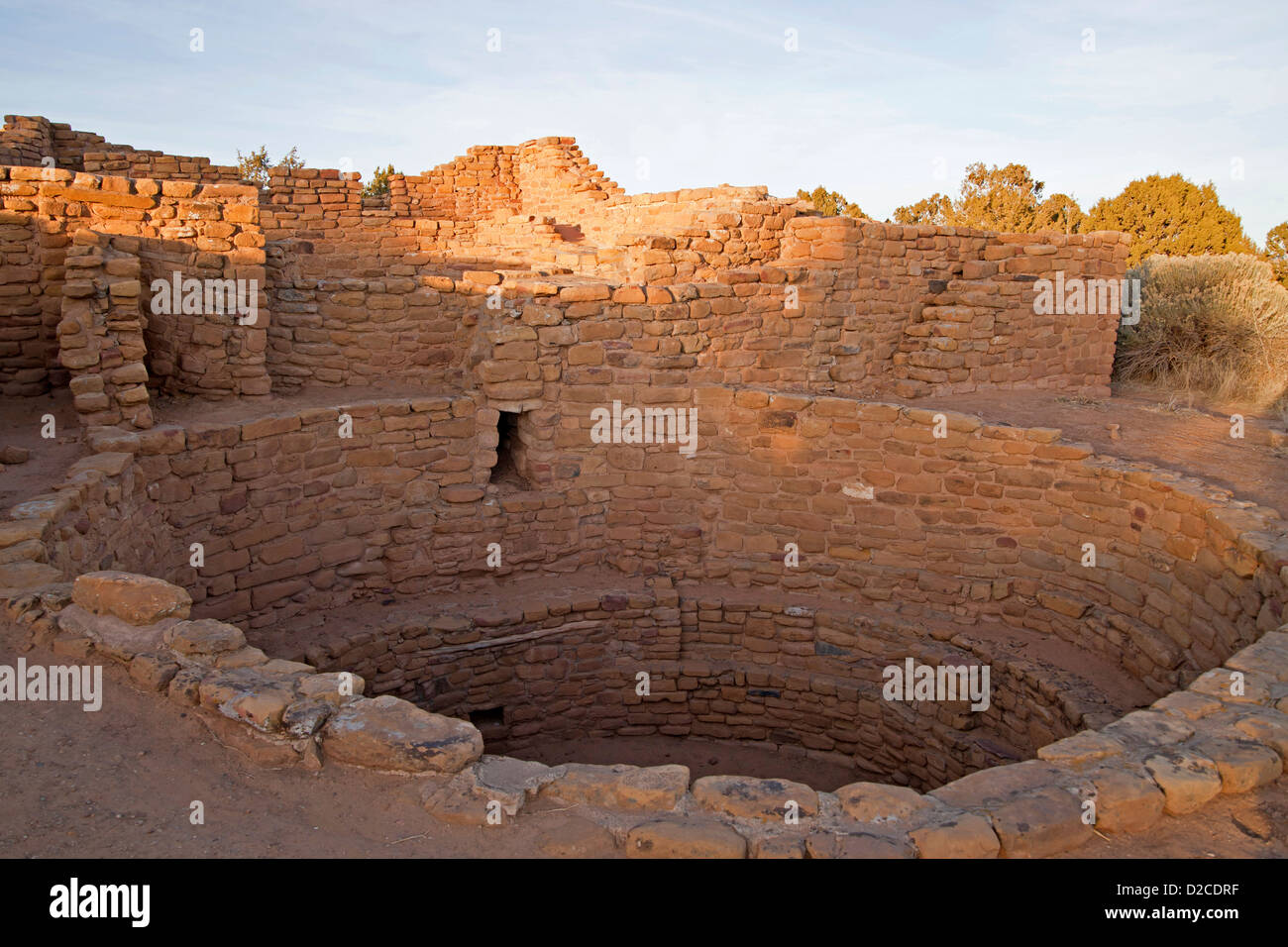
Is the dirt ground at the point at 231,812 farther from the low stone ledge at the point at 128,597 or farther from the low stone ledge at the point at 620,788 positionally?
the low stone ledge at the point at 128,597

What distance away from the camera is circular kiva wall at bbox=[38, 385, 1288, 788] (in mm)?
7008

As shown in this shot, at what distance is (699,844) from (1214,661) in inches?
187

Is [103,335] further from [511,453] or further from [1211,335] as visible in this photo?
[1211,335]

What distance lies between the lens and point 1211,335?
1227 centimetres

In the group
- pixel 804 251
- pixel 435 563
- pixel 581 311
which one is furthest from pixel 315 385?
pixel 804 251

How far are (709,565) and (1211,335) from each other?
8714mm

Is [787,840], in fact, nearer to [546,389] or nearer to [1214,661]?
[1214,661]

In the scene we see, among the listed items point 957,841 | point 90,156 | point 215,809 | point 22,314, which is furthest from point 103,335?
point 90,156

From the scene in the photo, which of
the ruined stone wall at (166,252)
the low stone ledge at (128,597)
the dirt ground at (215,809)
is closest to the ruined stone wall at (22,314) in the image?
the ruined stone wall at (166,252)

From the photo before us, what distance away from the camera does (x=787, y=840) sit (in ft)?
10.3

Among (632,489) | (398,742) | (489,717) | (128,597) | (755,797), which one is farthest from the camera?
(632,489)

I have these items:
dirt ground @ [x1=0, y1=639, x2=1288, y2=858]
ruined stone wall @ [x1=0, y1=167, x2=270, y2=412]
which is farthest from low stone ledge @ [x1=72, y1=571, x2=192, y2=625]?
ruined stone wall @ [x1=0, y1=167, x2=270, y2=412]

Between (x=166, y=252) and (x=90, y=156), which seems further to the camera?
(x=90, y=156)

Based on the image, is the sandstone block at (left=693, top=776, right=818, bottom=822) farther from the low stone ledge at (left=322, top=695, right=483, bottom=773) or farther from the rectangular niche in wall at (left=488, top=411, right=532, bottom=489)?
the rectangular niche in wall at (left=488, top=411, right=532, bottom=489)
